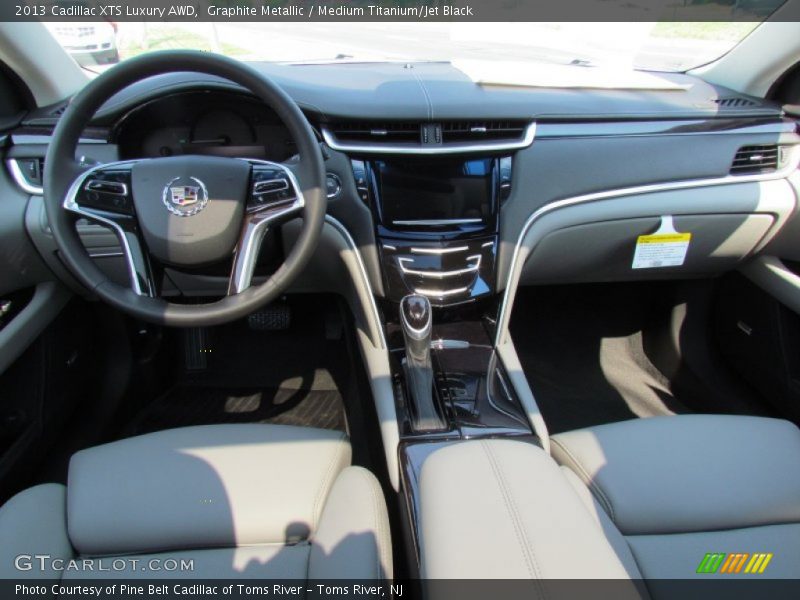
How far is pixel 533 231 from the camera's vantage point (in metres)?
1.65

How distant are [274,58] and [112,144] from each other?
26.1 inches

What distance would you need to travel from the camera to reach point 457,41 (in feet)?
6.32

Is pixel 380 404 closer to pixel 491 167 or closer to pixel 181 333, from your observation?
pixel 491 167

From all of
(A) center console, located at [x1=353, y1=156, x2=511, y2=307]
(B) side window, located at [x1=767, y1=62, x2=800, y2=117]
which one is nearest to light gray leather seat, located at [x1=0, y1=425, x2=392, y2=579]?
(A) center console, located at [x1=353, y1=156, x2=511, y2=307]

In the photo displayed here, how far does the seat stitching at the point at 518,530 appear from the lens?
70 centimetres

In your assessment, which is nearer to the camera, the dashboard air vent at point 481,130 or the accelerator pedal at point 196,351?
the dashboard air vent at point 481,130

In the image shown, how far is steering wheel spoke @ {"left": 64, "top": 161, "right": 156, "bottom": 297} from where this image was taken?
1.16 m

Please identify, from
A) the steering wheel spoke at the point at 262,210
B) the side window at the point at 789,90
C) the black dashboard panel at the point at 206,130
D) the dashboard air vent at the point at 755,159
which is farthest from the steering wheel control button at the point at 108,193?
the side window at the point at 789,90

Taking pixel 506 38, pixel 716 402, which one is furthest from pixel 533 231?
pixel 716 402

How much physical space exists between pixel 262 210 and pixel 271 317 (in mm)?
1047

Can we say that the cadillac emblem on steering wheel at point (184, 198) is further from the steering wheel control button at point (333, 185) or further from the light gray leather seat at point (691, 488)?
the light gray leather seat at point (691, 488)

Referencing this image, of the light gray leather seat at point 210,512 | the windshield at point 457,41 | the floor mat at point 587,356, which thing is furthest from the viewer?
the floor mat at point 587,356

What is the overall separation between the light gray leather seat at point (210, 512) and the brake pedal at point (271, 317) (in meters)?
1.02

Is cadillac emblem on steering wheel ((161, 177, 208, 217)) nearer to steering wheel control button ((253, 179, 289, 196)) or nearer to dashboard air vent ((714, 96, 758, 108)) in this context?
steering wheel control button ((253, 179, 289, 196))
